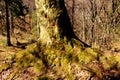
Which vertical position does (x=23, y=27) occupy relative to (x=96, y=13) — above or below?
below

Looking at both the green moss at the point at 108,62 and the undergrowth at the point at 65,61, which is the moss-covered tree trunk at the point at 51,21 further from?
the green moss at the point at 108,62

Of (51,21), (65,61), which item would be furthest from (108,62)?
(51,21)

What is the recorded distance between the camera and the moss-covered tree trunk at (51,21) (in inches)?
305

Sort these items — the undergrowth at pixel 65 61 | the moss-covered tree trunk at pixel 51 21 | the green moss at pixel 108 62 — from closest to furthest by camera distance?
the undergrowth at pixel 65 61
the green moss at pixel 108 62
the moss-covered tree trunk at pixel 51 21

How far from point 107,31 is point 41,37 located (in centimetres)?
1884

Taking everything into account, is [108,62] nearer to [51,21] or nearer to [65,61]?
[65,61]

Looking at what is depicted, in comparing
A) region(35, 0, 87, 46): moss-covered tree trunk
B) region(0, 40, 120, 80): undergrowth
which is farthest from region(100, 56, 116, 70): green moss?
region(35, 0, 87, 46): moss-covered tree trunk

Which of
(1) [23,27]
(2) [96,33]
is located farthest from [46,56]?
(1) [23,27]

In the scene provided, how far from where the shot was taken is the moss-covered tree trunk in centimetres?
774

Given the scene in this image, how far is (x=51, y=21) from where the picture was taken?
774 centimetres

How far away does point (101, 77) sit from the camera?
703 cm

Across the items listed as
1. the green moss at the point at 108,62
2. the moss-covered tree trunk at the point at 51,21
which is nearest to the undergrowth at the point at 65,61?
the green moss at the point at 108,62

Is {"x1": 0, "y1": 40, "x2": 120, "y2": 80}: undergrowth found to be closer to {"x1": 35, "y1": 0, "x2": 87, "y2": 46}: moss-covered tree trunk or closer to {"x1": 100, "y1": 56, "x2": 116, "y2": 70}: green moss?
{"x1": 100, "y1": 56, "x2": 116, "y2": 70}: green moss

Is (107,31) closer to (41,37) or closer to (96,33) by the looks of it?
(96,33)
